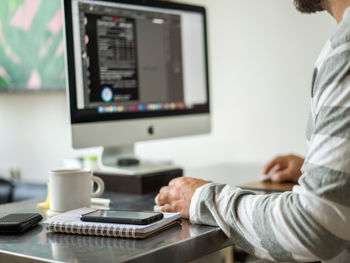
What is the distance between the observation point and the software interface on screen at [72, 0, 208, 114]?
1.51m

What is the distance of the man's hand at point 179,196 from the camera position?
1.08m

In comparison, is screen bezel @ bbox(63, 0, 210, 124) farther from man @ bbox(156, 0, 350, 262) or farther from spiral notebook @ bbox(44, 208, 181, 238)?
man @ bbox(156, 0, 350, 262)

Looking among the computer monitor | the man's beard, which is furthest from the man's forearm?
the computer monitor

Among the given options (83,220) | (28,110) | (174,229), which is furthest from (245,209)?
(28,110)

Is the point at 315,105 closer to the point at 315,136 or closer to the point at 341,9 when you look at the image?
the point at 315,136

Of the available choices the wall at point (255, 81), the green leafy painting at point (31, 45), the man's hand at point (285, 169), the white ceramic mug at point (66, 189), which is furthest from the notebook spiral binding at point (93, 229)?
the green leafy painting at point (31, 45)

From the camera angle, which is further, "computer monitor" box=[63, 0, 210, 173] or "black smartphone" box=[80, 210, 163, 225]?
"computer monitor" box=[63, 0, 210, 173]

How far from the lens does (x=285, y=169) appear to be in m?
1.60

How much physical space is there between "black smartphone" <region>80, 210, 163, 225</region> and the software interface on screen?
0.52m

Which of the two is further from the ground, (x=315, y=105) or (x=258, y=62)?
(x=258, y=62)

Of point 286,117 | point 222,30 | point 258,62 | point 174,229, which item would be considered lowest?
point 174,229

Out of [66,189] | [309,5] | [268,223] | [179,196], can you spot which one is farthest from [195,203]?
[309,5]

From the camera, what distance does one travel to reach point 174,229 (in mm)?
1016

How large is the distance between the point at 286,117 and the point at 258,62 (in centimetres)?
27
